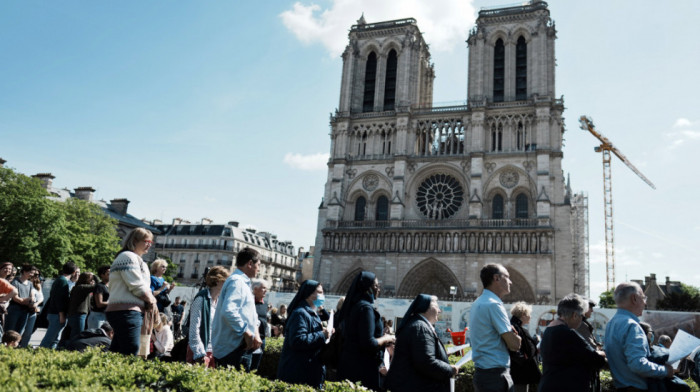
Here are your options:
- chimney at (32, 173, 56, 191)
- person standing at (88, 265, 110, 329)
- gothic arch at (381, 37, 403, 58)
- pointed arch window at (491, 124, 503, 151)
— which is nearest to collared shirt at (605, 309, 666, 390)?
person standing at (88, 265, 110, 329)

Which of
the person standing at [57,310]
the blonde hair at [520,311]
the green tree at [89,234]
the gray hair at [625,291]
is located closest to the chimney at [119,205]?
the green tree at [89,234]

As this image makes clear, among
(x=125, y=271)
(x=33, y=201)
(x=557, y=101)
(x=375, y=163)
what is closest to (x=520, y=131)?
(x=557, y=101)

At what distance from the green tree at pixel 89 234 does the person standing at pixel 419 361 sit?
→ 29873mm

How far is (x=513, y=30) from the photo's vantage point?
119ft

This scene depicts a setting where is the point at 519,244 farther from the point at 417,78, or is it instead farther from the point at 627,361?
the point at 627,361

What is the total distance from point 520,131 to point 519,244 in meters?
7.96

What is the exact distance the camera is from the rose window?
34875 mm

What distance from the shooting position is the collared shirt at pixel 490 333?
4.60m

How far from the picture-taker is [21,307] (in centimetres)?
817

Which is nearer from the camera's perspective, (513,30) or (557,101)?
(557,101)

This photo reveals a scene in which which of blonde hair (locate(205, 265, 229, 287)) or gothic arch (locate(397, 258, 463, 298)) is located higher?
gothic arch (locate(397, 258, 463, 298))

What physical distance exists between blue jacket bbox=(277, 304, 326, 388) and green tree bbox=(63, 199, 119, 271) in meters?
28.8

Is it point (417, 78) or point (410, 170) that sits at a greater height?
point (417, 78)

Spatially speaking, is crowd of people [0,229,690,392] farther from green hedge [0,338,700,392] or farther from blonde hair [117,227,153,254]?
green hedge [0,338,700,392]
